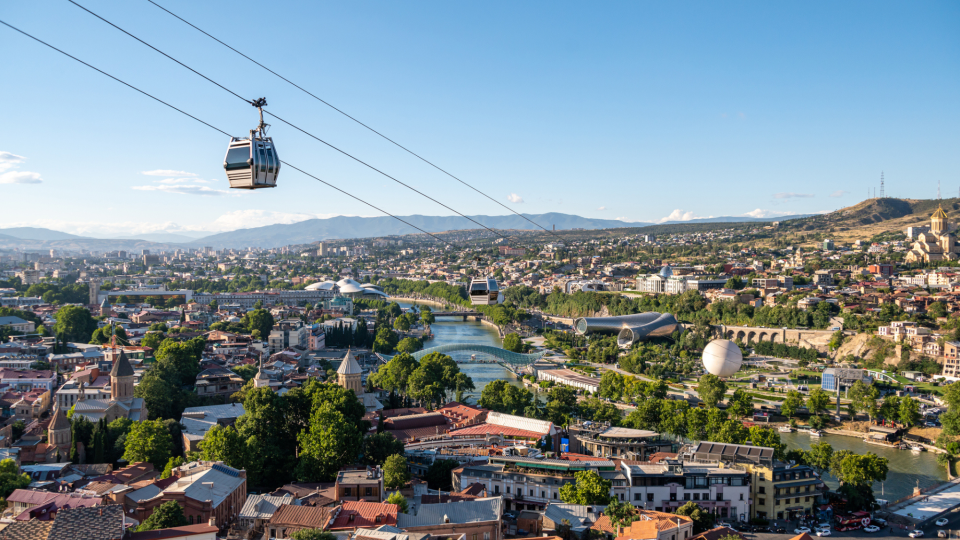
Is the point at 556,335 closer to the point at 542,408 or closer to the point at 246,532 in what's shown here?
the point at 542,408

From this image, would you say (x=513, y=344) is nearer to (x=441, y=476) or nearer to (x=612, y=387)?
(x=612, y=387)

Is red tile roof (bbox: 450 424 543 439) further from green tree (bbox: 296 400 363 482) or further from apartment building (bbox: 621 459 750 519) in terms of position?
apartment building (bbox: 621 459 750 519)

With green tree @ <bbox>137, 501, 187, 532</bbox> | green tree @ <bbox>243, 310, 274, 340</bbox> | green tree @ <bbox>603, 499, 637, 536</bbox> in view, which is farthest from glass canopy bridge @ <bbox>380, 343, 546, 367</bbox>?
green tree @ <bbox>137, 501, 187, 532</bbox>

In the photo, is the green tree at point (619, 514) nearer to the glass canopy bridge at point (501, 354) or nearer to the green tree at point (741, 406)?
the green tree at point (741, 406)

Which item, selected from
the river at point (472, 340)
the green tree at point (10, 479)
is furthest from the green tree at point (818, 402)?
the green tree at point (10, 479)

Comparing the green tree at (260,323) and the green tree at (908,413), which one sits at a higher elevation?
the green tree at (260,323)

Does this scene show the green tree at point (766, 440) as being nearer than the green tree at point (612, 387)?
Yes
